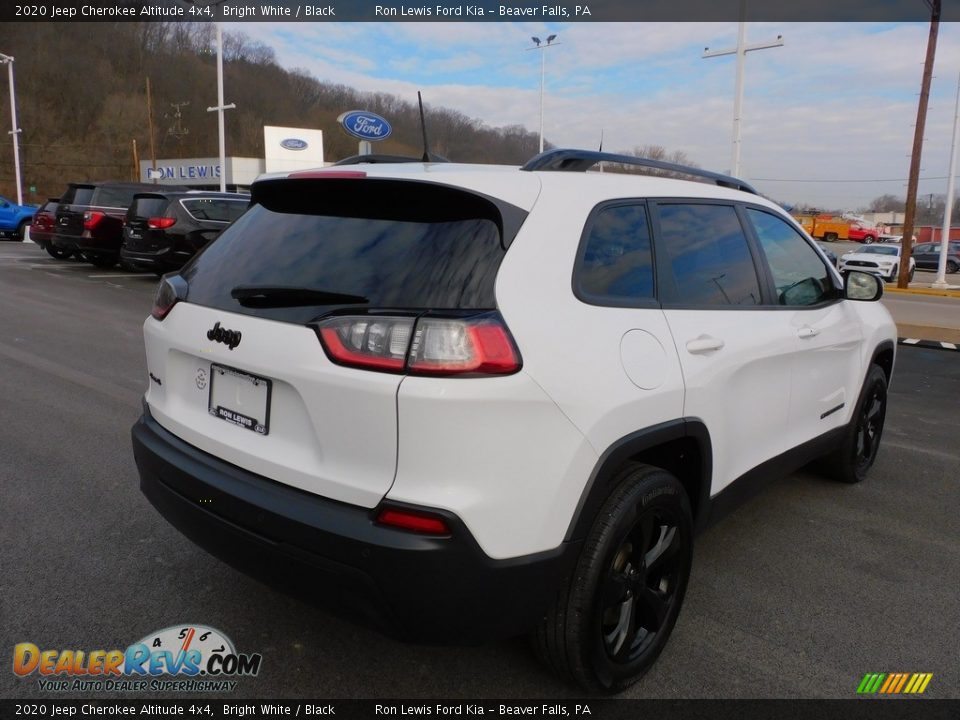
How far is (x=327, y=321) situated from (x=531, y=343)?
59cm

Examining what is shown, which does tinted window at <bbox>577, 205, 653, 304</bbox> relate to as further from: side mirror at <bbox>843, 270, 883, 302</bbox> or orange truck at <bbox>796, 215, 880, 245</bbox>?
orange truck at <bbox>796, 215, 880, 245</bbox>

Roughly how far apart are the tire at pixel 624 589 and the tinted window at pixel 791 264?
4.66ft

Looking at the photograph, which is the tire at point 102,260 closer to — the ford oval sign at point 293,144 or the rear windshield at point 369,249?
the rear windshield at point 369,249

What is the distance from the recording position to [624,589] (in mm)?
2412

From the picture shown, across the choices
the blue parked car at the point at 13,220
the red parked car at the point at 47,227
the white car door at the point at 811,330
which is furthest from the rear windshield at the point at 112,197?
the white car door at the point at 811,330

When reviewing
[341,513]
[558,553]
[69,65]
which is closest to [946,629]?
[558,553]

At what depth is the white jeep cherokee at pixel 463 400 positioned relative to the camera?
1.98m

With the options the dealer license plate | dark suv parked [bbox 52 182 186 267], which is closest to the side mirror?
the dealer license plate

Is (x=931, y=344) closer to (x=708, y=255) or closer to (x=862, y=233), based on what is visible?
(x=708, y=255)

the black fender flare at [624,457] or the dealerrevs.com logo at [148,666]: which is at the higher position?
the black fender flare at [624,457]

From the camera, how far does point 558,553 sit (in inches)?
83.0

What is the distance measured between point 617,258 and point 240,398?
133 centimetres

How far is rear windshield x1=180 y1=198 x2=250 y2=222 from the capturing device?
13.5 metres

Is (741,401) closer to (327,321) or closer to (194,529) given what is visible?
(327,321)
